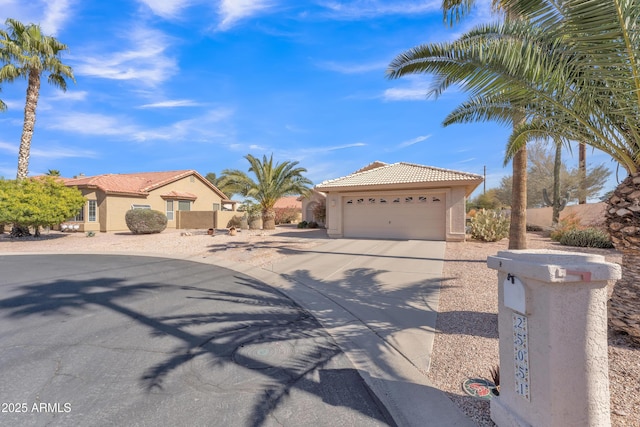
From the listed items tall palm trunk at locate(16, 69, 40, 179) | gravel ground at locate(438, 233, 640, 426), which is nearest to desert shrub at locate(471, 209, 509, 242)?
gravel ground at locate(438, 233, 640, 426)

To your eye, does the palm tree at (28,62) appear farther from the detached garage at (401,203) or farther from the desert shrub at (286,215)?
the desert shrub at (286,215)

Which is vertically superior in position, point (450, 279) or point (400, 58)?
point (400, 58)

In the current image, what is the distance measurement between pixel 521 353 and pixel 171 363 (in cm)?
378

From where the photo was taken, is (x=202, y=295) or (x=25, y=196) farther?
(x=25, y=196)

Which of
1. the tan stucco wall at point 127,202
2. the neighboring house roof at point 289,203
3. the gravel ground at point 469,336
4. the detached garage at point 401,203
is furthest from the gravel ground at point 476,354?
the neighboring house roof at point 289,203

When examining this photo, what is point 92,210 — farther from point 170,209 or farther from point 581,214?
point 581,214

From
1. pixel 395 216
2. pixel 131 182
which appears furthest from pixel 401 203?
pixel 131 182

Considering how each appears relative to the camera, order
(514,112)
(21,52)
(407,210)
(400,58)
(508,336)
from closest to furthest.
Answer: (508,336) → (400,58) → (514,112) → (407,210) → (21,52)

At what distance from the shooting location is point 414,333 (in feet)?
15.3

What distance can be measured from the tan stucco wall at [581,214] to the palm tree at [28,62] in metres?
36.4

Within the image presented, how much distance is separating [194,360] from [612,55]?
654 centimetres

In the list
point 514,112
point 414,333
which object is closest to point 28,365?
point 414,333

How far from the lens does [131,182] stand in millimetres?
26953

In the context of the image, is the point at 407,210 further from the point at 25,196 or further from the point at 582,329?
the point at 25,196
